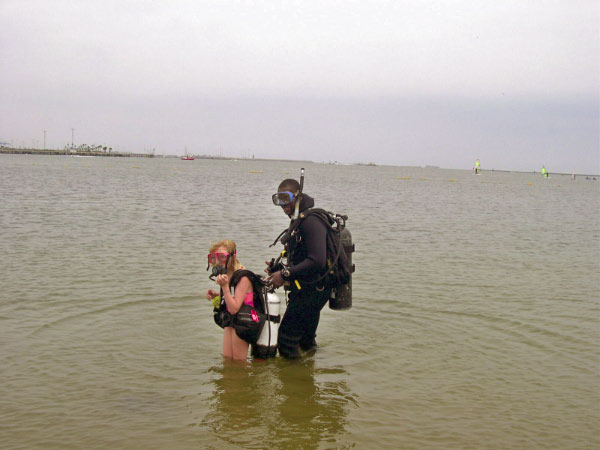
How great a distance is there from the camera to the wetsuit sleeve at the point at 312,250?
5.91 m

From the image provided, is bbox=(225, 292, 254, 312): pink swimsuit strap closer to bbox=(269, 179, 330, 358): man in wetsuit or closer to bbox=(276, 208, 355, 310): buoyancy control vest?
bbox=(269, 179, 330, 358): man in wetsuit

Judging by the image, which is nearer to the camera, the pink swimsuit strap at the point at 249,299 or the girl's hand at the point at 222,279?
the girl's hand at the point at 222,279

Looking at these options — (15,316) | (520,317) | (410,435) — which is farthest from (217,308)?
(520,317)

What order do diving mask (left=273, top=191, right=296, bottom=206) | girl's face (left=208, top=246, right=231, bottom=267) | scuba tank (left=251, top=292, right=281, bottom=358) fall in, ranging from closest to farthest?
diving mask (left=273, top=191, right=296, bottom=206), girl's face (left=208, top=246, right=231, bottom=267), scuba tank (left=251, top=292, right=281, bottom=358)

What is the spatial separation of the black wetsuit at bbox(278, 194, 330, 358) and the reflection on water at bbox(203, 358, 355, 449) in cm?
36

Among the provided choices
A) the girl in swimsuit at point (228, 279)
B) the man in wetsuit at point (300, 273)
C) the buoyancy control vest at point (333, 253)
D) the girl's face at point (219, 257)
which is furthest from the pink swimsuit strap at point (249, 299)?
the buoyancy control vest at point (333, 253)

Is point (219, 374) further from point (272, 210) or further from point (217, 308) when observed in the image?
point (272, 210)

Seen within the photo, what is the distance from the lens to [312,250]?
593 centimetres

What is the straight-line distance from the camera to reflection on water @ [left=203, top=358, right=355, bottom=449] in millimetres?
5020

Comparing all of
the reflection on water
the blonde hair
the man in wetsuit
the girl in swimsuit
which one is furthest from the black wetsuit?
the blonde hair

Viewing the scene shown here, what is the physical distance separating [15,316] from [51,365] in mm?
2146

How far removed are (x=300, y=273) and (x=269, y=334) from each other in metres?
0.95

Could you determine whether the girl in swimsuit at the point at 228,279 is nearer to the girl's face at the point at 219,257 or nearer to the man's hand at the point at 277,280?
the girl's face at the point at 219,257

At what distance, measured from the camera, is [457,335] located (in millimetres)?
8391
